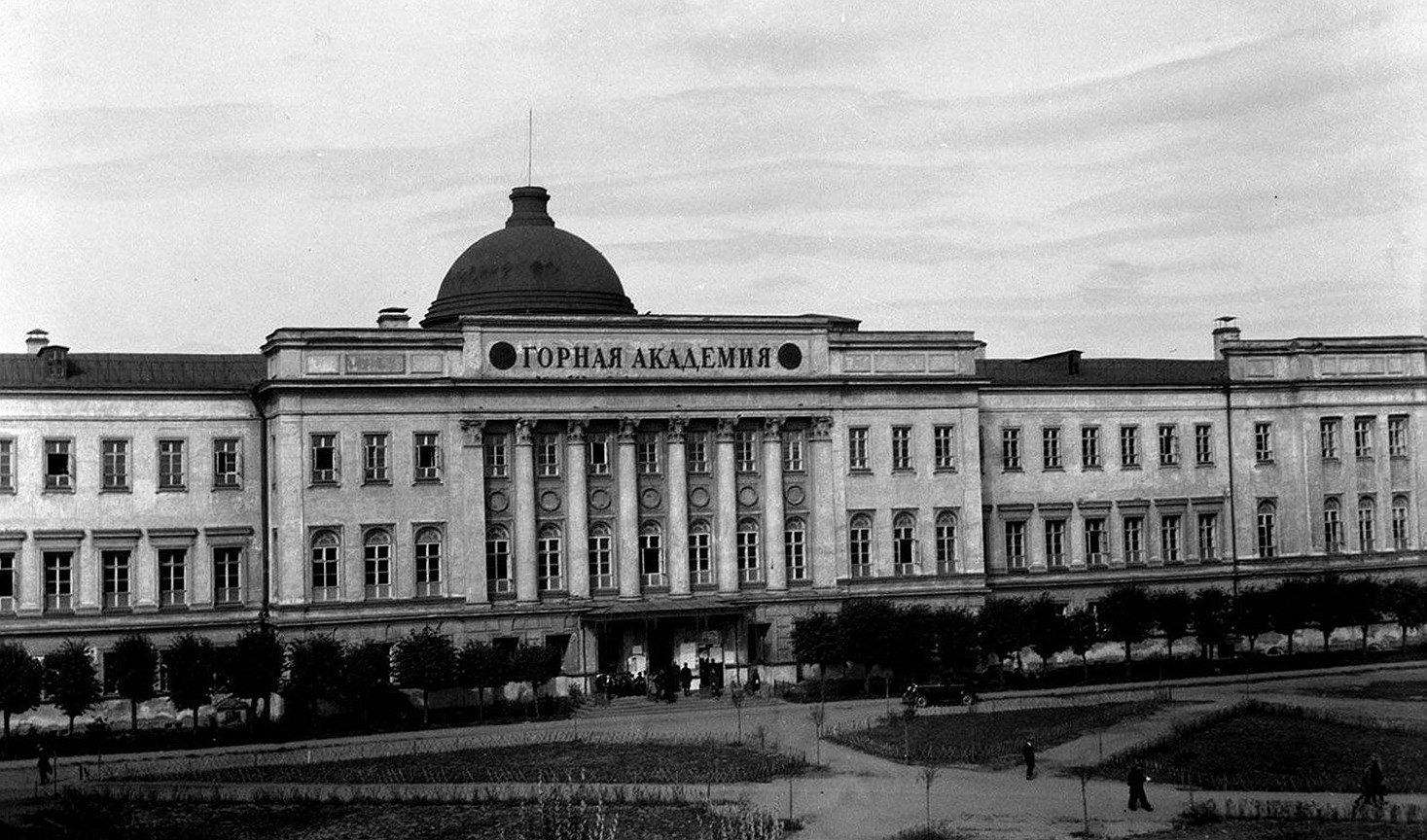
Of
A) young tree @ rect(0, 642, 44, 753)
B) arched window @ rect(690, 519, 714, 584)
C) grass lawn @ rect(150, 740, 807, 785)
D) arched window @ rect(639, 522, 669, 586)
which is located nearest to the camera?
grass lawn @ rect(150, 740, 807, 785)

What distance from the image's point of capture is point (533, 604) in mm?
65375

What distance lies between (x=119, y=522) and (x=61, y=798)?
20308mm

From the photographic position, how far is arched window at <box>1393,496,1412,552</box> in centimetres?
8181

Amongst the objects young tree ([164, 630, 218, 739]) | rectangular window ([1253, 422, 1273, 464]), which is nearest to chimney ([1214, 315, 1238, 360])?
rectangular window ([1253, 422, 1273, 464])

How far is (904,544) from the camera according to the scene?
236 ft

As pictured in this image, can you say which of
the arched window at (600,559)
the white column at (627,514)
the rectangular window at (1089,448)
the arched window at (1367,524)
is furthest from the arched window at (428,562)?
the arched window at (1367,524)

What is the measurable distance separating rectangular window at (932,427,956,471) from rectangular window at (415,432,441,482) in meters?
20.6

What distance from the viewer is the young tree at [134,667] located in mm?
58844

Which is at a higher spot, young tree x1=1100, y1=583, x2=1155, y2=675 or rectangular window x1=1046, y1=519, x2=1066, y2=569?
rectangular window x1=1046, y1=519, x2=1066, y2=569

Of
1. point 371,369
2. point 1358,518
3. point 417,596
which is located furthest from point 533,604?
point 1358,518

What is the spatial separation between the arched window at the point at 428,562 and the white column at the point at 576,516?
16.0 feet

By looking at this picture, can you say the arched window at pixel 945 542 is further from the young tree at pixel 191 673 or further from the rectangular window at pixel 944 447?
the young tree at pixel 191 673

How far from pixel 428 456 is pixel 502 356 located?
4.60 metres

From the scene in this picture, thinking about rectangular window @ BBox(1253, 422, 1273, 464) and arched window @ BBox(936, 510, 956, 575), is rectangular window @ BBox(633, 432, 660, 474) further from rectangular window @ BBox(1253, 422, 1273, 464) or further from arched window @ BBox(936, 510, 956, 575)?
rectangular window @ BBox(1253, 422, 1273, 464)
